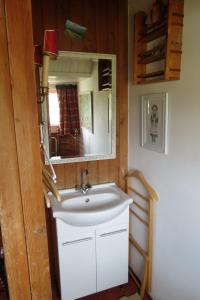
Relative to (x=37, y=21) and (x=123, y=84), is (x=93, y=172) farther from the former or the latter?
(x=37, y=21)

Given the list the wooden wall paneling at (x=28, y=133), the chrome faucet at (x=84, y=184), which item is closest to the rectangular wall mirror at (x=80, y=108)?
the chrome faucet at (x=84, y=184)

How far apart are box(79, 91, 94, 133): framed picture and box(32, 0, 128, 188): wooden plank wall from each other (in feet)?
0.83

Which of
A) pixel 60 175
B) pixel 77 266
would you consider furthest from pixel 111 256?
pixel 60 175

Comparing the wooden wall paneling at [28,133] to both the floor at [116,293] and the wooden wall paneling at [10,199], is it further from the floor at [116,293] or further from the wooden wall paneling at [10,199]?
the floor at [116,293]

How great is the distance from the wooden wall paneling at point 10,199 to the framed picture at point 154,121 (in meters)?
1.05

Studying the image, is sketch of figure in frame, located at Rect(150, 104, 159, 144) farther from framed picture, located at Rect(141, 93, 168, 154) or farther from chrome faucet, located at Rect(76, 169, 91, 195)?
chrome faucet, located at Rect(76, 169, 91, 195)

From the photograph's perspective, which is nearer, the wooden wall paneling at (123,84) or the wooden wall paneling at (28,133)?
the wooden wall paneling at (28,133)

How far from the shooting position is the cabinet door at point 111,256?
183cm

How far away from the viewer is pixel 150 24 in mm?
1572

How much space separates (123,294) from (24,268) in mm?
1411

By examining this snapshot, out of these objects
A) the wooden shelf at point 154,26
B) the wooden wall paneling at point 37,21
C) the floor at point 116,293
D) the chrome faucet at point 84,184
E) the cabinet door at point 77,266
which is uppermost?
the wooden wall paneling at point 37,21

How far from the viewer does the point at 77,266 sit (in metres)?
1.79

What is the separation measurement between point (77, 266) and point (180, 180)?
103 cm

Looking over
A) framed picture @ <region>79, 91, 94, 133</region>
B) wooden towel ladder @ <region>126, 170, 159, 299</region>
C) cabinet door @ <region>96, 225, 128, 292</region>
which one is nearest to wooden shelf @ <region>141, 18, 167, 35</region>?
framed picture @ <region>79, 91, 94, 133</region>
